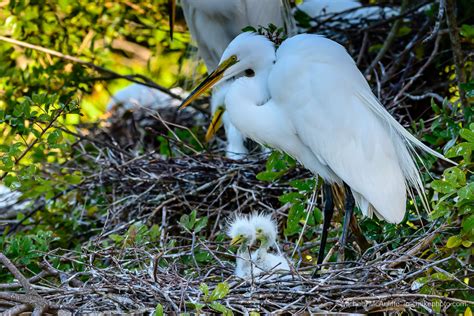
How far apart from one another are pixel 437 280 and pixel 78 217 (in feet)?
5.04

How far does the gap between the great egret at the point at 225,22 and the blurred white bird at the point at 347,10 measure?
1.14ft

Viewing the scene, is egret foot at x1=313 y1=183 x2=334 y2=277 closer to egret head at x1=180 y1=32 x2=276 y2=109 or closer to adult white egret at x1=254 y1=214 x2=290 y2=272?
adult white egret at x1=254 y1=214 x2=290 y2=272

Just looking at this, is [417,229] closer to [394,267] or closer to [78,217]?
[394,267]

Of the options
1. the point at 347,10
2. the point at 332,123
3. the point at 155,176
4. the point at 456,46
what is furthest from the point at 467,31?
the point at 155,176

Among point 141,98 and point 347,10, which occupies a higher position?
point 347,10

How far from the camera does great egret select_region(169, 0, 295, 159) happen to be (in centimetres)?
360

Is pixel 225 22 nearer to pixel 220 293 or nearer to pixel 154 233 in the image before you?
pixel 154 233

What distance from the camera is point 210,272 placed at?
8.37 ft

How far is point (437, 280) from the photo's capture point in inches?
86.8

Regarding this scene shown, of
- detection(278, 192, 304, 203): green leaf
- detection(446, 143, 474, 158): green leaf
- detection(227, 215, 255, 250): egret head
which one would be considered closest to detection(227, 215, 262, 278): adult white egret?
detection(227, 215, 255, 250): egret head

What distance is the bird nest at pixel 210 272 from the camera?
216cm

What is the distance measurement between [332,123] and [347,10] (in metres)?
1.56

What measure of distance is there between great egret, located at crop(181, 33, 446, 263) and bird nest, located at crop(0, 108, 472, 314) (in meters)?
0.15

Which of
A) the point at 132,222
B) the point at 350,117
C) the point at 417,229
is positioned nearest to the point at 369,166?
the point at 350,117
